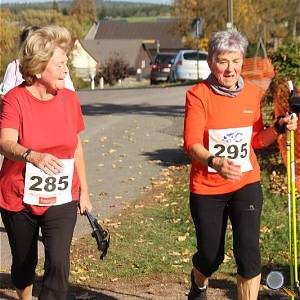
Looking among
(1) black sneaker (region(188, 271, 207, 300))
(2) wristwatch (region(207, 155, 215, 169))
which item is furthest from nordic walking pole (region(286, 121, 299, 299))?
(2) wristwatch (region(207, 155, 215, 169))

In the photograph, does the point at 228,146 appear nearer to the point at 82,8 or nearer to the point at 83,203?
the point at 83,203

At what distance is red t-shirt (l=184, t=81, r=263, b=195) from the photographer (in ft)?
16.1

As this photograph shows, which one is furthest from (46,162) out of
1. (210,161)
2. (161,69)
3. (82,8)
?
(82,8)

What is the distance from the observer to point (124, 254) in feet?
23.9

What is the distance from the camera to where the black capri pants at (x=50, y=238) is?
15.3 ft

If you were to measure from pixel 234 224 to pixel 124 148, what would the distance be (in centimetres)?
916

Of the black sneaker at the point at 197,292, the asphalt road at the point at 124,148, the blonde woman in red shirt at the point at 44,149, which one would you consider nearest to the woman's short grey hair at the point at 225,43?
the blonde woman in red shirt at the point at 44,149

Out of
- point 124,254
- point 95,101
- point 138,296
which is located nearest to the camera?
point 138,296

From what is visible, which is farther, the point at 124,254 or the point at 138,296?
the point at 124,254

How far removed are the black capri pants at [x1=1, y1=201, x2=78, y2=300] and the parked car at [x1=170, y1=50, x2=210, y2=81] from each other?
32261mm

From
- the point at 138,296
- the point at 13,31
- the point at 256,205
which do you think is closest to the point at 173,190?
the point at 138,296

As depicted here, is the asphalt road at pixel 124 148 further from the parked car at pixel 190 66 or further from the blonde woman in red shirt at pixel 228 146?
the parked car at pixel 190 66

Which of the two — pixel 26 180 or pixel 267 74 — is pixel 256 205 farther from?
pixel 267 74

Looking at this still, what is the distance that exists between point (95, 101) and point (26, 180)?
19.9m
